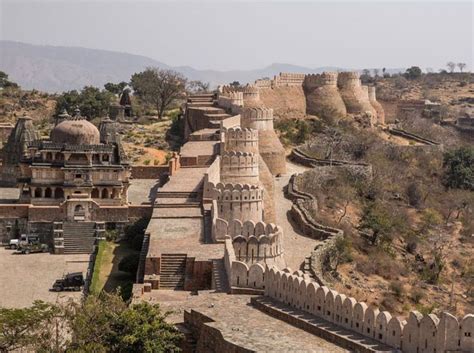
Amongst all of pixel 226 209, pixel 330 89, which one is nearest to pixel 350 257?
pixel 226 209

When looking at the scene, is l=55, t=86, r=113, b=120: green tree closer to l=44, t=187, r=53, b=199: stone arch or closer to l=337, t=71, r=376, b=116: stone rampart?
l=337, t=71, r=376, b=116: stone rampart

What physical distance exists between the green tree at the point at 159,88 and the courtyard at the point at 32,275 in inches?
1348

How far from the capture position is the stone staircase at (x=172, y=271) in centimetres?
2053

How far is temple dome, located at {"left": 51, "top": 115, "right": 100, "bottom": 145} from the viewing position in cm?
3425

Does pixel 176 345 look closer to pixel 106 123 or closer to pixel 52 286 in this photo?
pixel 52 286

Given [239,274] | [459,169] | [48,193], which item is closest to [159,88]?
[459,169]

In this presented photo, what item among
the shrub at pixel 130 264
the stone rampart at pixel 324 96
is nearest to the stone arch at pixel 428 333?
the shrub at pixel 130 264

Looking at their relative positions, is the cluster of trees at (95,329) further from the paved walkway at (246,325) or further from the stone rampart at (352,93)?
the stone rampart at (352,93)

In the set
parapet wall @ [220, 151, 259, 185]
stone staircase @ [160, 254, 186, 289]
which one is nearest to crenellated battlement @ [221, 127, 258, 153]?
parapet wall @ [220, 151, 259, 185]

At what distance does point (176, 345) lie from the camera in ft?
53.7

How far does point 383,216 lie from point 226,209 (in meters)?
15.6

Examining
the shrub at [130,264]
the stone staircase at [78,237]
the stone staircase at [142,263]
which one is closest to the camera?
the stone staircase at [142,263]

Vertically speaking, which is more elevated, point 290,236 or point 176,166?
point 176,166

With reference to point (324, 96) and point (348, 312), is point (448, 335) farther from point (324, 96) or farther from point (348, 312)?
point (324, 96)
